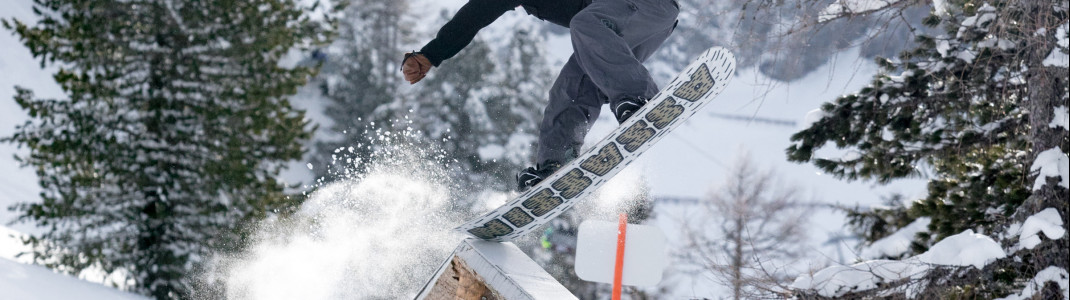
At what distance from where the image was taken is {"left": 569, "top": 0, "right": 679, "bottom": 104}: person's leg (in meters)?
3.68

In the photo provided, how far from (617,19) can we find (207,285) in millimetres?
8353

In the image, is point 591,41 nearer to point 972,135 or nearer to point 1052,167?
point 1052,167

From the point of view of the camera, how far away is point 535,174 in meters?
4.13

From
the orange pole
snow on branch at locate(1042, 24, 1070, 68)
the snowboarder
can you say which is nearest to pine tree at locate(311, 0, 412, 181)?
the snowboarder

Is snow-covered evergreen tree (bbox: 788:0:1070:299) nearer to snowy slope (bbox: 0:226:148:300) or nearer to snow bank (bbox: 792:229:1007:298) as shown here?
snow bank (bbox: 792:229:1007:298)

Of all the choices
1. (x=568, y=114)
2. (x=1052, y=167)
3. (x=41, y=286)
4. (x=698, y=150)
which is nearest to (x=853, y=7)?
(x=1052, y=167)

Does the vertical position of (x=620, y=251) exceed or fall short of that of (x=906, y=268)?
it falls short

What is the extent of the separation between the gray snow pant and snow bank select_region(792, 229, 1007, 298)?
1661 millimetres

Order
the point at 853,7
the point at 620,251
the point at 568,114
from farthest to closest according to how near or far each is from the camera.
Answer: the point at 853,7 → the point at 568,114 → the point at 620,251

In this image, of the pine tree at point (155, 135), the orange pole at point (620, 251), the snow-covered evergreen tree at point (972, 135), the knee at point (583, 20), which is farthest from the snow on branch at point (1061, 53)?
the pine tree at point (155, 135)

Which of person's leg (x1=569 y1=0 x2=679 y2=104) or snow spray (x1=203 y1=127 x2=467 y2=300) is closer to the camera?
person's leg (x1=569 y1=0 x2=679 y2=104)

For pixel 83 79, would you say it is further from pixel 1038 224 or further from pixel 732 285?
pixel 1038 224

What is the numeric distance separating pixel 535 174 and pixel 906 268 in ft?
7.35

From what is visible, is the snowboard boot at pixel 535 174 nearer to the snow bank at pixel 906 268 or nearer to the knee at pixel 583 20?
the knee at pixel 583 20
